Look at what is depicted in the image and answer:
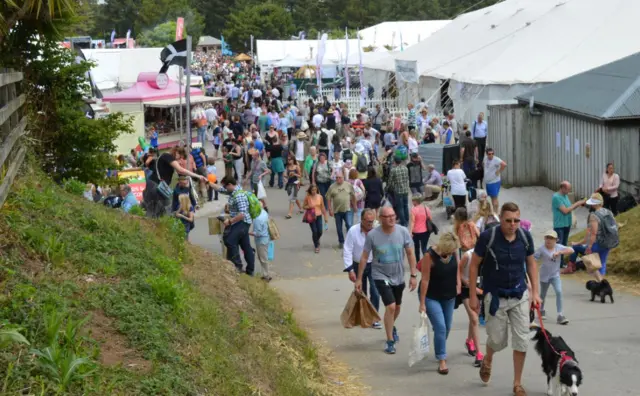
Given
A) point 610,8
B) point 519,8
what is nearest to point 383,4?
point 519,8

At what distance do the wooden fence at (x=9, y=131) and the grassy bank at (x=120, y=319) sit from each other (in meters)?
0.21

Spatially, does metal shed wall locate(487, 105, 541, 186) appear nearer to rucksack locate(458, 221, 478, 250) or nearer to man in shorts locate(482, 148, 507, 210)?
man in shorts locate(482, 148, 507, 210)

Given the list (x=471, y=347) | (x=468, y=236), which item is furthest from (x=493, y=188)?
(x=471, y=347)

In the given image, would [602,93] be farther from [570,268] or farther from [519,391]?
[519,391]

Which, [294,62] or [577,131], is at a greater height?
[294,62]

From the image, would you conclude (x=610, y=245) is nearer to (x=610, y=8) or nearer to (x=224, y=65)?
(x=610, y=8)

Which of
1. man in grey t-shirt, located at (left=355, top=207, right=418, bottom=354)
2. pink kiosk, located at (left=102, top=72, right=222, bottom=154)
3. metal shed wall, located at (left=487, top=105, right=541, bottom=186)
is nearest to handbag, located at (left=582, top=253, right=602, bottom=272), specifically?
man in grey t-shirt, located at (left=355, top=207, right=418, bottom=354)

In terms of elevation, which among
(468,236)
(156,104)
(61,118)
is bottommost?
(468,236)

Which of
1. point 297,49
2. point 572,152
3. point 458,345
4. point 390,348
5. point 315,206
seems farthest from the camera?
point 297,49

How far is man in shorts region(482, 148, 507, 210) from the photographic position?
19.9 m

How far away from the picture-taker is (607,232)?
42.2 feet

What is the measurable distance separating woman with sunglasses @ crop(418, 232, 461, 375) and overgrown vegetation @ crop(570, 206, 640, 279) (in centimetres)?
547

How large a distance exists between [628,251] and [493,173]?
592 cm

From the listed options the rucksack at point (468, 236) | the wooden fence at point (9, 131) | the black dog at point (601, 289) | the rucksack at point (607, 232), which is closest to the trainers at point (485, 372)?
the rucksack at point (468, 236)
